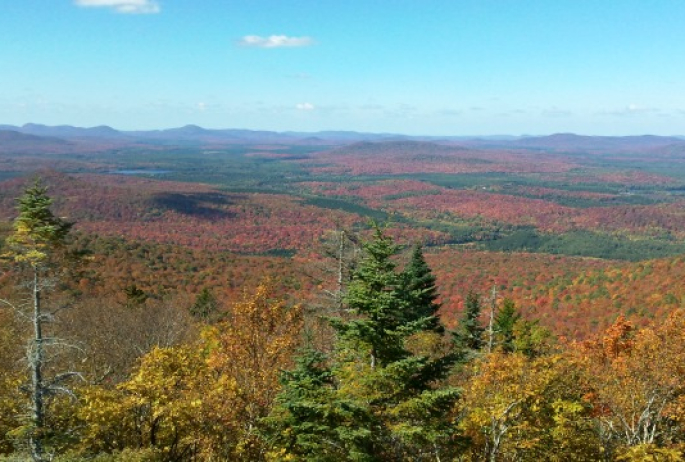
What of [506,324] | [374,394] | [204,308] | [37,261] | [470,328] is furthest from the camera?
[204,308]

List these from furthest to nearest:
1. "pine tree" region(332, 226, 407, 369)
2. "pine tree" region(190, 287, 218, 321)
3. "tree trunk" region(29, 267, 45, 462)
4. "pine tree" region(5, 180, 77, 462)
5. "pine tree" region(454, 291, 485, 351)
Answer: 1. "pine tree" region(190, 287, 218, 321)
2. "pine tree" region(454, 291, 485, 351)
3. "pine tree" region(332, 226, 407, 369)
4. "pine tree" region(5, 180, 77, 462)
5. "tree trunk" region(29, 267, 45, 462)

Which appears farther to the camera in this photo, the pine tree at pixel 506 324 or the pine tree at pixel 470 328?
the pine tree at pixel 506 324

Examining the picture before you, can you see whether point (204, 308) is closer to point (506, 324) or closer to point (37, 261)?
point (506, 324)

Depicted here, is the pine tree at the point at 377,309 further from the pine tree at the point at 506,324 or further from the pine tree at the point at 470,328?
the pine tree at the point at 506,324

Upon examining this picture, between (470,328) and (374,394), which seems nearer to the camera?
(374,394)

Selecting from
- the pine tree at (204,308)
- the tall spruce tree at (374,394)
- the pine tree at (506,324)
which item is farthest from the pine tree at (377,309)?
the pine tree at (204,308)

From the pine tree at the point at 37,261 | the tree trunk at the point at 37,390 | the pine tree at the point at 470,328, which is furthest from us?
the pine tree at the point at 470,328

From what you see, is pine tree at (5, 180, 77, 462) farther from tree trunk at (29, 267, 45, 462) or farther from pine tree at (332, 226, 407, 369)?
pine tree at (332, 226, 407, 369)

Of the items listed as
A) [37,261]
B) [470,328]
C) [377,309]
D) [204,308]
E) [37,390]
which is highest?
[37,261]

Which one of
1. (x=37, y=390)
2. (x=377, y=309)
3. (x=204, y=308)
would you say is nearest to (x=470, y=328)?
(x=204, y=308)

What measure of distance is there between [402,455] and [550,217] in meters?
176

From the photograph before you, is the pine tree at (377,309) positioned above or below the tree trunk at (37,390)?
above

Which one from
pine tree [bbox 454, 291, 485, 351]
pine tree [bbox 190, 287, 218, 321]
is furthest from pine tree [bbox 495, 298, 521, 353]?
pine tree [bbox 190, 287, 218, 321]

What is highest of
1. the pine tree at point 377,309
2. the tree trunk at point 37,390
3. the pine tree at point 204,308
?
the pine tree at point 377,309
